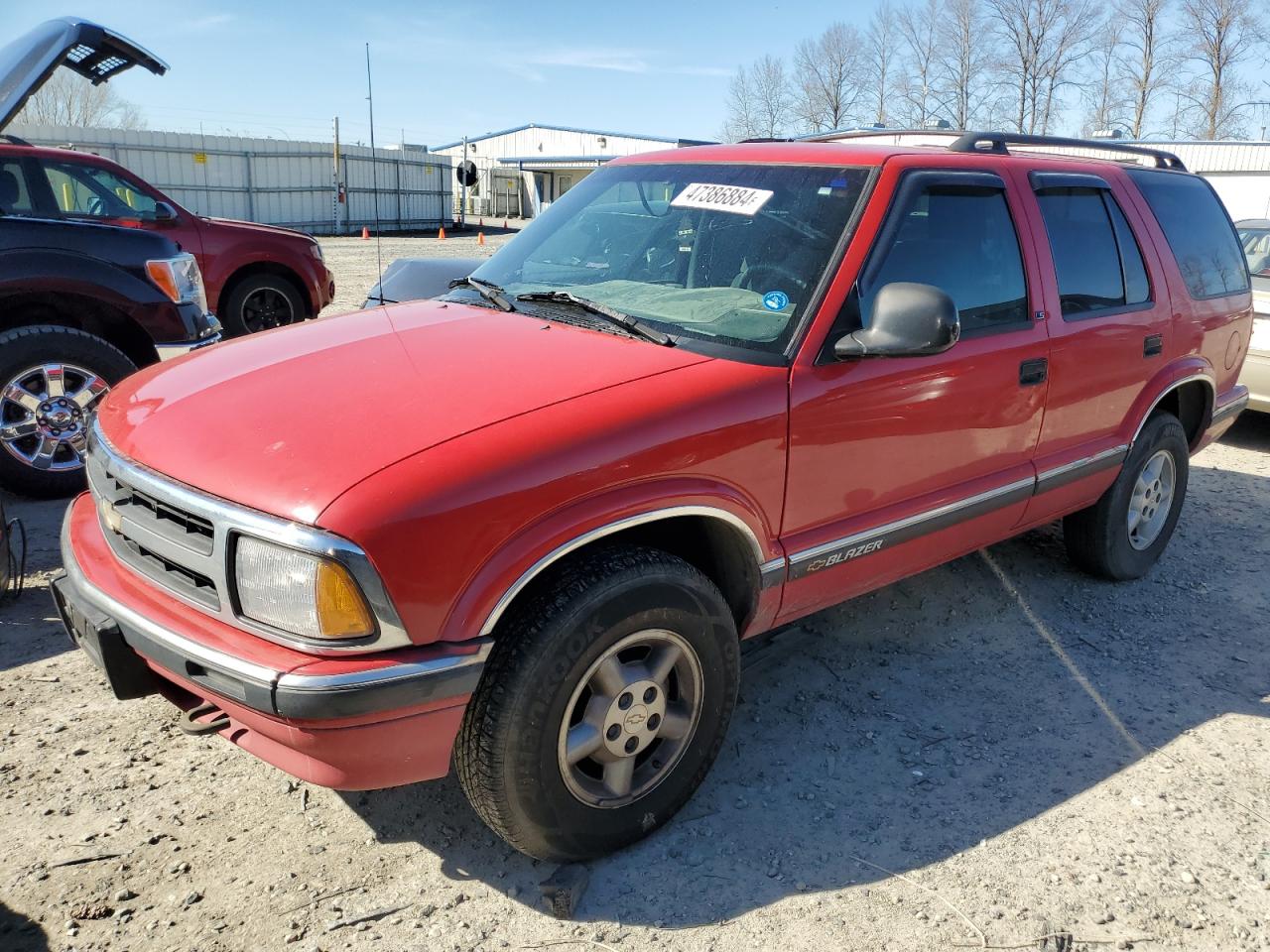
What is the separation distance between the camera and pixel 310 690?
2086 mm

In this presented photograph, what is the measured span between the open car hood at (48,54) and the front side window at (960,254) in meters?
5.32

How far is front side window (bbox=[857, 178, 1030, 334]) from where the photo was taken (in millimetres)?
3162

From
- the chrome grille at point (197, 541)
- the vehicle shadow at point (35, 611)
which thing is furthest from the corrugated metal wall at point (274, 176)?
the chrome grille at point (197, 541)

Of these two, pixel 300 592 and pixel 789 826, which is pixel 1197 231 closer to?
pixel 789 826

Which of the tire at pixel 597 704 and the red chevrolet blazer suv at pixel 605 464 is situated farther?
the tire at pixel 597 704

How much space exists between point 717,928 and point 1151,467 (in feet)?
11.0

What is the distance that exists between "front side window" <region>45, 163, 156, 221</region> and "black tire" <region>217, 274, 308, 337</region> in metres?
1.01

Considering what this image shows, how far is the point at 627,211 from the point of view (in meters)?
3.66

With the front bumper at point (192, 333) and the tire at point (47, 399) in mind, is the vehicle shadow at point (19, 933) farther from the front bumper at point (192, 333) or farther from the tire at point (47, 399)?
the front bumper at point (192, 333)

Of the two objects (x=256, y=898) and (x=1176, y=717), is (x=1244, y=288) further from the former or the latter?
(x=256, y=898)

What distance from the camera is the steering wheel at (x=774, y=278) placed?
3.02m

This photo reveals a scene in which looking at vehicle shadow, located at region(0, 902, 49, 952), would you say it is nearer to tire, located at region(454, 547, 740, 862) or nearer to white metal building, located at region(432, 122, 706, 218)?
tire, located at region(454, 547, 740, 862)

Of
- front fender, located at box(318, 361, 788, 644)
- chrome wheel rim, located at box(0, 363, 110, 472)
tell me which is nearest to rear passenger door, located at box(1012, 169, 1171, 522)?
front fender, located at box(318, 361, 788, 644)

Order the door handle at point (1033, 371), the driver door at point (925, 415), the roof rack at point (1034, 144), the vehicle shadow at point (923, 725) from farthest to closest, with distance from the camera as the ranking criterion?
the roof rack at point (1034, 144) < the door handle at point (1033, 371) < the driver door at point (925, 415) < the vehicle shadow at point (923, 725)
